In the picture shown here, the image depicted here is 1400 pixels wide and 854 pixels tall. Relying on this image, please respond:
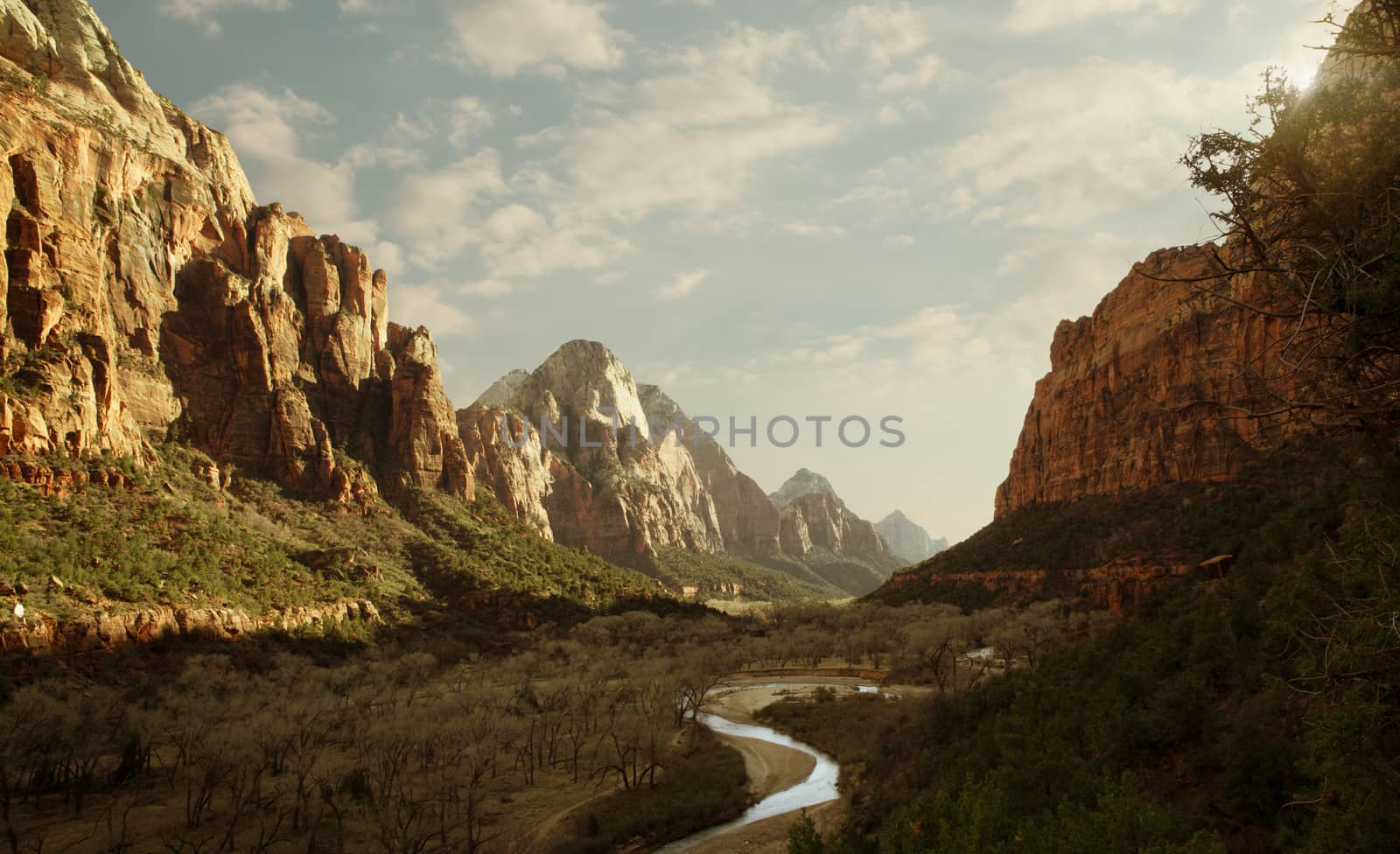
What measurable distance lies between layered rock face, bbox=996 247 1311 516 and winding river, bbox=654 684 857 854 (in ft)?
128

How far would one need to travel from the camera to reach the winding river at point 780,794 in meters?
29.1

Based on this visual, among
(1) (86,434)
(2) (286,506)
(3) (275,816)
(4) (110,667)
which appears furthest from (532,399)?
(3) (275,816)

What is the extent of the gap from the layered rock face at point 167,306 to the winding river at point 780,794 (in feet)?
141

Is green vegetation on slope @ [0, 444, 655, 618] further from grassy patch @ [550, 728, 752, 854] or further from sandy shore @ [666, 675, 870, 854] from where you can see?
grassy patch @ [550, 728, 752, 854]

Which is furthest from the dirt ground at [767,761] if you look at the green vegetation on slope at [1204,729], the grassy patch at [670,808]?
the green vegetation on slope at [1204,729]

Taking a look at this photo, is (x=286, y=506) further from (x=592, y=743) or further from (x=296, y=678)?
(x=592, y=743)

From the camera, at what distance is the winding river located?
29109 mm

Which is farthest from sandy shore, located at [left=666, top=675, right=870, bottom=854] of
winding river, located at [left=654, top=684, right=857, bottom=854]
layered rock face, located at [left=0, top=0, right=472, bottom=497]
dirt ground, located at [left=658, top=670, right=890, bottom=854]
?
layered rock face, located at [left=0, top=0, right=472, bottom=497]

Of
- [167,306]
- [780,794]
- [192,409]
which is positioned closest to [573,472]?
[192,409]

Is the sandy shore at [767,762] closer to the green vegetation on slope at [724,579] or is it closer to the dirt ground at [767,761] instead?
the dirt ground at [767,761]

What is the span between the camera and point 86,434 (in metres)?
47.8

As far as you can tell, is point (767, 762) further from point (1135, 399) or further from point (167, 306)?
point (167, 306)

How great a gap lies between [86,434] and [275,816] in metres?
34.8

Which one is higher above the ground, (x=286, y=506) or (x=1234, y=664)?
(x=286, y=506)
